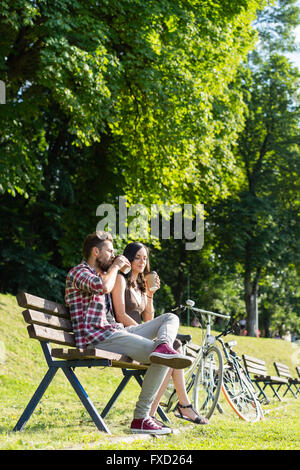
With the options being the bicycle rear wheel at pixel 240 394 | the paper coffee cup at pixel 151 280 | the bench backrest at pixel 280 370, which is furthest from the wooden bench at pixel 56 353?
the bench backrest at pixel 280 370

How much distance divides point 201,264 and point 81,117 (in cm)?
1839

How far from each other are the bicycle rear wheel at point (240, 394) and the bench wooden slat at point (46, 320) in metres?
2.60

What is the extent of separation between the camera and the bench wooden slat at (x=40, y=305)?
4797mm

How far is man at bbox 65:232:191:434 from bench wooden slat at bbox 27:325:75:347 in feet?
0.28

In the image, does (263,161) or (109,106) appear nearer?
(109,106)

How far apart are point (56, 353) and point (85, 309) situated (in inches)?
18.9

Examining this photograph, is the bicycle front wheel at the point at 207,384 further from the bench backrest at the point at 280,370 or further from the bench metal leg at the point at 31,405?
the bench backrest at the point at 280,370

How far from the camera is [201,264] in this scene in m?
29.6

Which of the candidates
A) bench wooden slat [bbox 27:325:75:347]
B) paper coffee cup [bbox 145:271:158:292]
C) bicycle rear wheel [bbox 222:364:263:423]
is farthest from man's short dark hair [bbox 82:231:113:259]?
bicycle rear wheel [bbox 222:364:263:423]

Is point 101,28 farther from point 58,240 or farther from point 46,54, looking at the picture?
point 58,240

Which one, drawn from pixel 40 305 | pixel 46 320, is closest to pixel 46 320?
pixel 46 320

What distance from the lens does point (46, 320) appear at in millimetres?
4887

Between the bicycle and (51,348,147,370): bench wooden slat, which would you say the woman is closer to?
the bicycle
